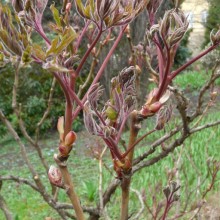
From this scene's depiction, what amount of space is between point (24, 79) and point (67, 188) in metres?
9.59

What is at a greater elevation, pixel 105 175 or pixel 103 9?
pixel 105 175

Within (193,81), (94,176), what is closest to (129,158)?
(94,176)

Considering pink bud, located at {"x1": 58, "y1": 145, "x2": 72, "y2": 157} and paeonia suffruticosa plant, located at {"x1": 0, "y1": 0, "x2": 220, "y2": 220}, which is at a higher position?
paeonia suffruticosa plant, located at {"x1": 0, "y1": 0, "x2": 220, "y2": 220}

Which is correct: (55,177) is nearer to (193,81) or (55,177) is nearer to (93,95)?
(93,95)

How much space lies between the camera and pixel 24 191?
21.4 ft

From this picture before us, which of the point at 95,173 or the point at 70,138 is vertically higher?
the point at 95,173

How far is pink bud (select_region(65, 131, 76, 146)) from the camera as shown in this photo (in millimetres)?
755

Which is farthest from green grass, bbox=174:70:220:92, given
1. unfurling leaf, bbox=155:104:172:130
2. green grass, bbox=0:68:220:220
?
unfurling leaf, bbox=155:104:172:130

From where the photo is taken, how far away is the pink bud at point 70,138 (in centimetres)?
75

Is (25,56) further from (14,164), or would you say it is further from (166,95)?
(14,164)

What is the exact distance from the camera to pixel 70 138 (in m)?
0.75

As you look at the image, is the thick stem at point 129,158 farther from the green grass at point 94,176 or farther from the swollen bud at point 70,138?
the green grass at point 94,176

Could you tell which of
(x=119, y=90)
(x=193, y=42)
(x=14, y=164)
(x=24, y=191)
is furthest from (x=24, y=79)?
(x=193, y=42)

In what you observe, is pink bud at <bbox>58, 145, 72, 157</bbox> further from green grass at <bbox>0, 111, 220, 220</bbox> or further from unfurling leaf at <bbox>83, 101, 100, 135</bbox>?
green grass at <bbox>0, 111, 220, 220</bbox>
